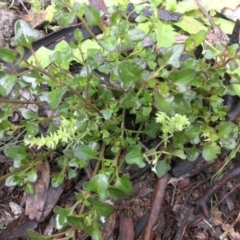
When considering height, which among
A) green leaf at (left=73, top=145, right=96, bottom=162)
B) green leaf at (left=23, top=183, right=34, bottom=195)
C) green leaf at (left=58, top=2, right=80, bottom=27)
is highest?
green leaf at (left=58, top=2, right=80, bottom=27)

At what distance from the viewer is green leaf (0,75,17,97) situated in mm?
1304

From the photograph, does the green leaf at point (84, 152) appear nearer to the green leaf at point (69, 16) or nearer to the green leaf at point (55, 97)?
the green leaf at point (55, 97)

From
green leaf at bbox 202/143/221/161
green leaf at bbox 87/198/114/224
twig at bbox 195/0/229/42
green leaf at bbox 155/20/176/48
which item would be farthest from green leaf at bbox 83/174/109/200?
twig at bbox 195/0/229/42

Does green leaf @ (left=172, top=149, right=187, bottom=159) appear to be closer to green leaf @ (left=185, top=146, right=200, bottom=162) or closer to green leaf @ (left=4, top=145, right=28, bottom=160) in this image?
green leaf @ (left=185, top=146, right=200, bottom=162)

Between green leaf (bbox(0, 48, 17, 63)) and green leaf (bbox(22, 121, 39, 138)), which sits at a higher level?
green leaf (bbox(0, 48, 17, 63))

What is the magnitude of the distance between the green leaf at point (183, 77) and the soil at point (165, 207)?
1.80ft

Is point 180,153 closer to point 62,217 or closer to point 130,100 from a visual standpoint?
point 130,100

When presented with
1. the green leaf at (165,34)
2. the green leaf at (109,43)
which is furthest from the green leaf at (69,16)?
the green leaf at (165,34)

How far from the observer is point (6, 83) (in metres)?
1.31

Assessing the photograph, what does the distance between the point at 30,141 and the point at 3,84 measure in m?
0.25

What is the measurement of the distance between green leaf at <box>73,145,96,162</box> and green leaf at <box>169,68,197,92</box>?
1.28 ft

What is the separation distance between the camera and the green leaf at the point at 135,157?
1.53m

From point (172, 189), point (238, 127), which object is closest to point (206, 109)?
point (238, 127)

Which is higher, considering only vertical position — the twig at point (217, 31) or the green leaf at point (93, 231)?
the twig at point (217, 31)
